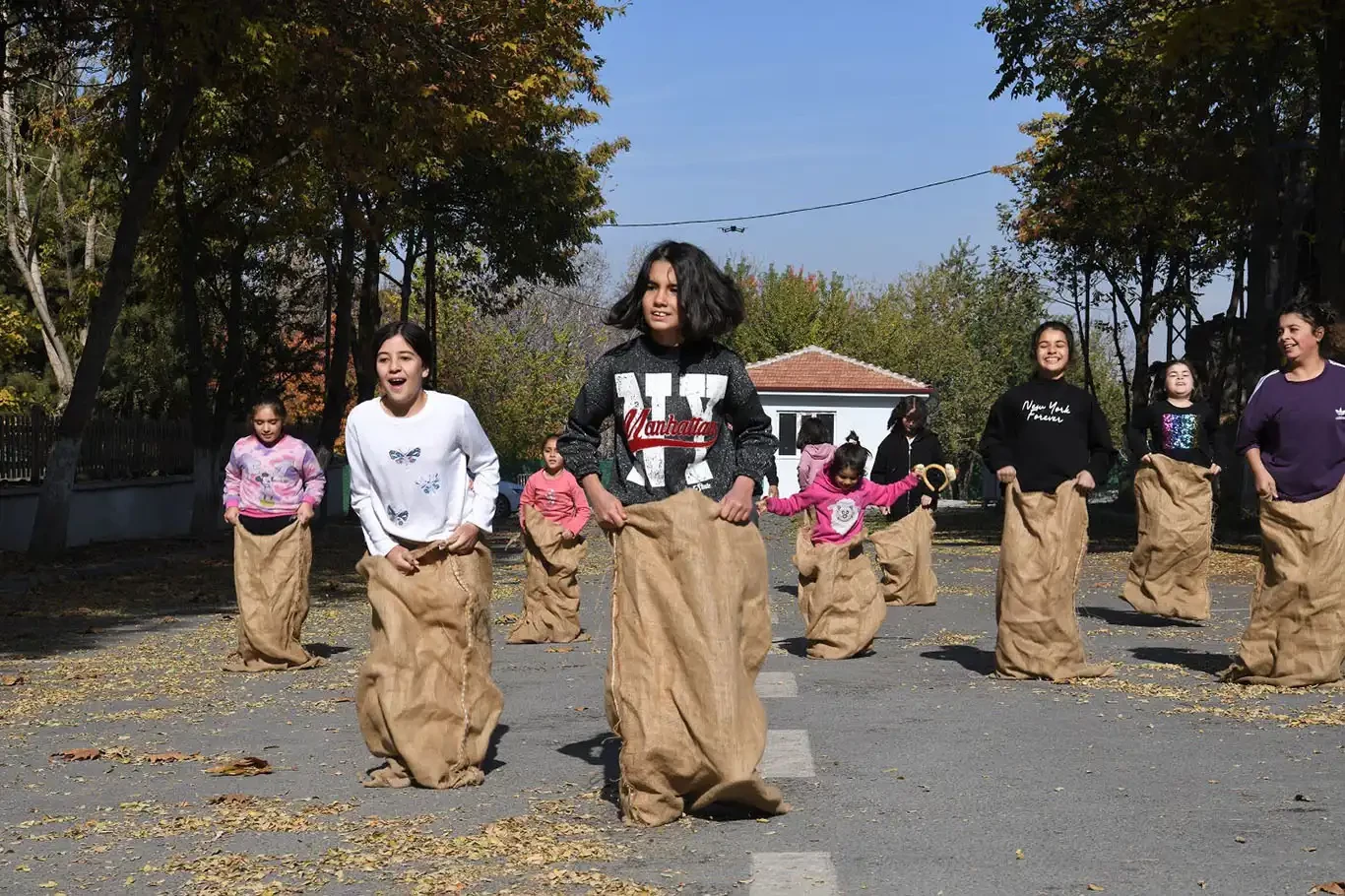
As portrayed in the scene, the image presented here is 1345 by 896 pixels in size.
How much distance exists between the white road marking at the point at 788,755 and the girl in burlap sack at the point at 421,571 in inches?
45.8

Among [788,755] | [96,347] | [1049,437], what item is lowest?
[788,755]

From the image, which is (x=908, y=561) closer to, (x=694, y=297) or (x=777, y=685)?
(x=777, y=685)

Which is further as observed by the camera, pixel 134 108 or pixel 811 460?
pixel 134 108

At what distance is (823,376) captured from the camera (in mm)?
73188

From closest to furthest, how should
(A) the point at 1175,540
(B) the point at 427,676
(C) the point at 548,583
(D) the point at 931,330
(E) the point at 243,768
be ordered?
(B) the point at 427,676, (E) the point at 243,768, (C) the point at 548,583, (A) the point at 1175,540, (D) the point at 931,330

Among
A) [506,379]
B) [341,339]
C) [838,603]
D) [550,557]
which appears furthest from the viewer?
[506,379]

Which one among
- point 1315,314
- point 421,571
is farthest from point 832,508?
point 421,571

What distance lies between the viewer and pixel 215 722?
31.0 ft

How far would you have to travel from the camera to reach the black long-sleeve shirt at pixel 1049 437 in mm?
10719

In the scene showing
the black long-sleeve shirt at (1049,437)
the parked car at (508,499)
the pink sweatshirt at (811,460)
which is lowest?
the parked car at (508,499)

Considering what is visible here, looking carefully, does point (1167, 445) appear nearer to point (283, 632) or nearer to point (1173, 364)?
point (1173, 364)

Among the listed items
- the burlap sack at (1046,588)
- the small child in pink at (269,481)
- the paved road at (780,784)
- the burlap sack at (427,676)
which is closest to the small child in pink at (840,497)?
the paved road at (780,784)

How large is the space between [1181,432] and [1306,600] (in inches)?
173

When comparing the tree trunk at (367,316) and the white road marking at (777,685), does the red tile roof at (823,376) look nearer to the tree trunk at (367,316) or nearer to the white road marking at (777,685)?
the tree trunk at (367,316)
